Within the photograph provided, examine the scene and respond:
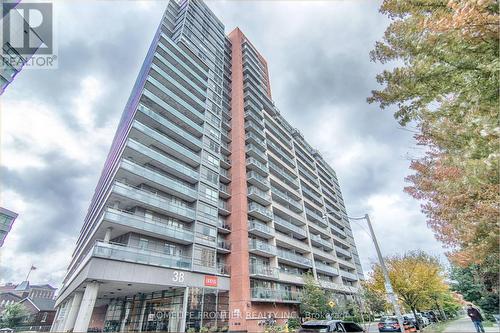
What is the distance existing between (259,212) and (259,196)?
245 cm

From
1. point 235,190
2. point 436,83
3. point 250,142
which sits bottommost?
point 436,83

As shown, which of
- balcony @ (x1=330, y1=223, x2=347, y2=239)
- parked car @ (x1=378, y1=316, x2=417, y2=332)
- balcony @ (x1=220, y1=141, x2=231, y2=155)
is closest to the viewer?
parked car @ (x1=378, y1=316, x2=417, y2=332)

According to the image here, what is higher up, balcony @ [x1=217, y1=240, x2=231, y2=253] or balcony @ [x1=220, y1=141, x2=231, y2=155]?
balcony @ [x1=220, y1=141, x2=231, y2=155]

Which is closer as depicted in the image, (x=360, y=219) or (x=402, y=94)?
(x=402, y=94)

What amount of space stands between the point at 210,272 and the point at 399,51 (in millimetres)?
24391

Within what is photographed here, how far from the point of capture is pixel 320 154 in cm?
6988

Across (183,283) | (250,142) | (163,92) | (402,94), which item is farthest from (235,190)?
(402,94)

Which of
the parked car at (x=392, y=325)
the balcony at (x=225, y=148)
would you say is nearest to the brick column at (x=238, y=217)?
the balcony at (x=225, y=148)

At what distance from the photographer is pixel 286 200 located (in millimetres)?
40531

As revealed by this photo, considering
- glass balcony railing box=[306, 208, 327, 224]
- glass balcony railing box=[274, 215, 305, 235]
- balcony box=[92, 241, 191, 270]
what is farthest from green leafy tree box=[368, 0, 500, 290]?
glass balcony railing box=[306, 208, 327, 224]

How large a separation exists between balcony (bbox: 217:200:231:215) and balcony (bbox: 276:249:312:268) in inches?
338

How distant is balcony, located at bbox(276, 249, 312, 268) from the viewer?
33.1 metres

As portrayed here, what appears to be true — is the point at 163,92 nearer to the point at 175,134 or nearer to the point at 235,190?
the point at 175,134

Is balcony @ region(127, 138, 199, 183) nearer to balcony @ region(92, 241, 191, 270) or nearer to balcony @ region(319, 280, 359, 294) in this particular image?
balcony @ region(92, 241, 191, 270)
